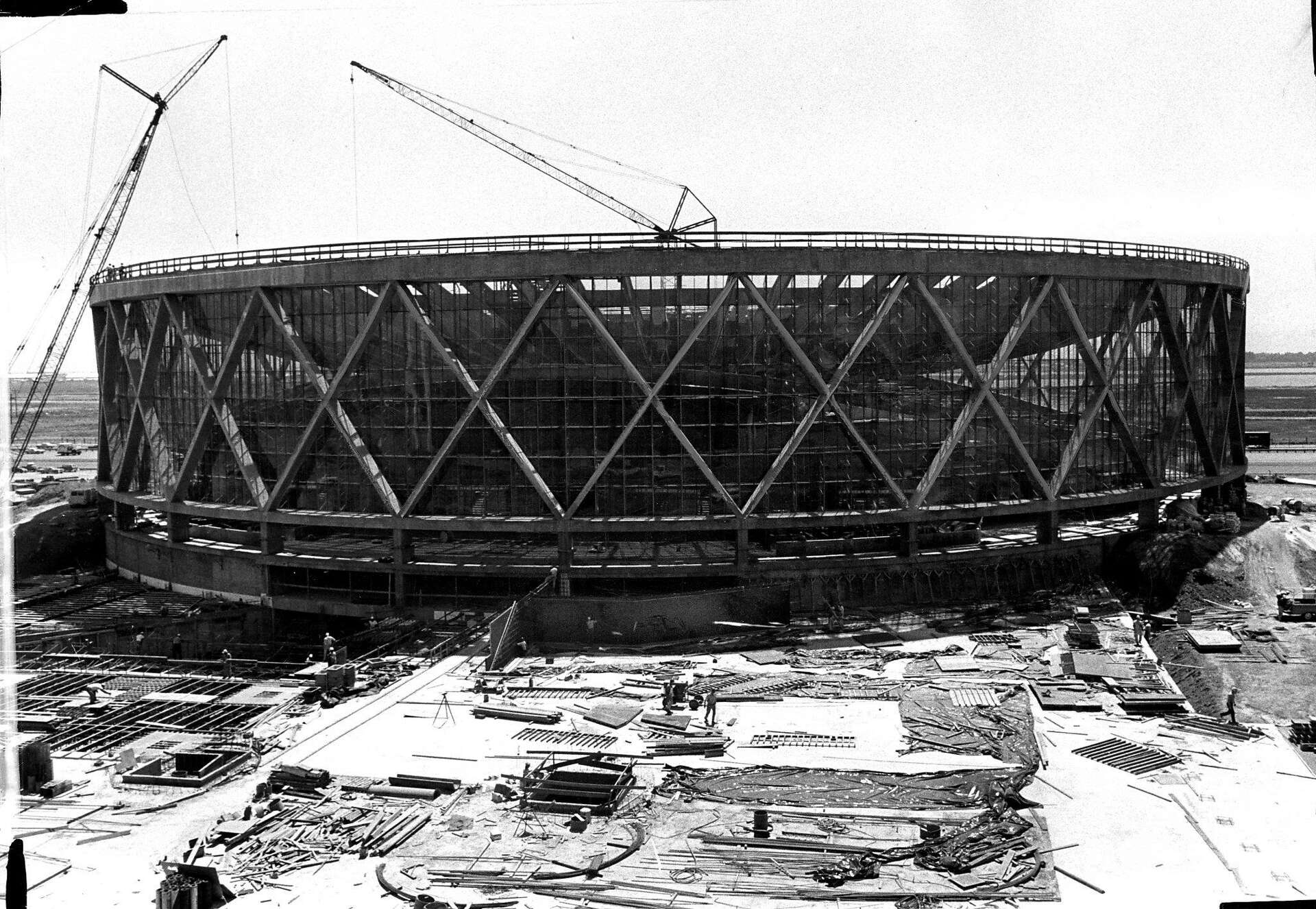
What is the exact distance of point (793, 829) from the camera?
2489 cm

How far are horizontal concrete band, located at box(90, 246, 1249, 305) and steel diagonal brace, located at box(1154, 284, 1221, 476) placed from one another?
8045mm

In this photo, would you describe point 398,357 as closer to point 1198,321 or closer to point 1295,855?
point 1295,855

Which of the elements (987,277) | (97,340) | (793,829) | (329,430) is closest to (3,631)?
(793,829)

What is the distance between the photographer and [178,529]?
5725 centimetres

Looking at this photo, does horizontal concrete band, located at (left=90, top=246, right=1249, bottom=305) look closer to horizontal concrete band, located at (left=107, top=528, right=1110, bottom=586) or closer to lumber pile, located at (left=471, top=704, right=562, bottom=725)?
horizontal concrete band, located at (left=107, top=528, right=1110, bottom=586)

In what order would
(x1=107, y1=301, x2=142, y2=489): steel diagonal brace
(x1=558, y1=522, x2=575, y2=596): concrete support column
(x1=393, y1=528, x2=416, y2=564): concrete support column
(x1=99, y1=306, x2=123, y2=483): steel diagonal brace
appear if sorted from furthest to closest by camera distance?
(x1=99, y1=306, x2=123, y2=483): steel diagonal brace < (x1=107, y1=301, x2=142, y2=489): steel diagonal brace < (x1=393, y1=528, x2=416, y2=564): concrete support column < (x1=558, y1=522, x2=575, y2=596): concrete support column

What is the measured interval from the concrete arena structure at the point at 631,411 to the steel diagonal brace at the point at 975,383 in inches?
6.1

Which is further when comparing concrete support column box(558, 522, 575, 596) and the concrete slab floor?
concrete support column box(558, 522, 575, 596)

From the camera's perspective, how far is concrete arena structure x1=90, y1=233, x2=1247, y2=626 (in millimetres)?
48062

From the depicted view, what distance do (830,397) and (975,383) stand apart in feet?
24.4

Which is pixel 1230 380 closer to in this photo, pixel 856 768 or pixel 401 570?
pixel 401 570

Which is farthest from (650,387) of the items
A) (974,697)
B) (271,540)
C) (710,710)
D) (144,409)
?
(144,409)

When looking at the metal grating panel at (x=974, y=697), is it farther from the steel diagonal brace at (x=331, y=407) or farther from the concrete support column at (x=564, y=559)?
the steel diagonal brace at (x=331, y=407)

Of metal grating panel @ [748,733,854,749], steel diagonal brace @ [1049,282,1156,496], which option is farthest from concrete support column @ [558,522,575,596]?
steel diagonal brace @ [1049,282,1156,496]
